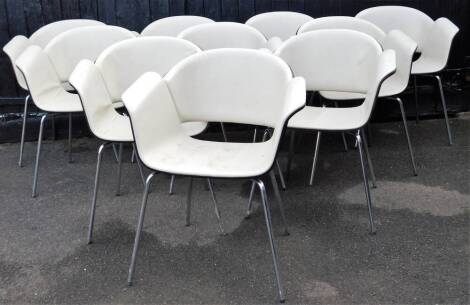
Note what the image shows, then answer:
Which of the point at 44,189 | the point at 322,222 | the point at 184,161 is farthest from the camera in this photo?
the point at 44,189

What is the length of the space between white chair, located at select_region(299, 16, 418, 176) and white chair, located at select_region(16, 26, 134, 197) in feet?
4.32

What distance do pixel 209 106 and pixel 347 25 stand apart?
5.17ft

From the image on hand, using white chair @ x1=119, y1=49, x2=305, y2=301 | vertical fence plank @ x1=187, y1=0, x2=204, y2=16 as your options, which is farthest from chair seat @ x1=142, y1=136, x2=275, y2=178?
vertical fence plank @ x1=187, y1=0, x2=204, y2=16

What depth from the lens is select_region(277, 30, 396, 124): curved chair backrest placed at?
3.13 metres

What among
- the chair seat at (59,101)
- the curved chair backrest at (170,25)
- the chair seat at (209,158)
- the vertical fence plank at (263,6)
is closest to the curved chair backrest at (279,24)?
the curved chair backrest at (170,25)

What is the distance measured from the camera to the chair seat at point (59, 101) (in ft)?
11.0

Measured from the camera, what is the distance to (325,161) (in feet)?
12.8

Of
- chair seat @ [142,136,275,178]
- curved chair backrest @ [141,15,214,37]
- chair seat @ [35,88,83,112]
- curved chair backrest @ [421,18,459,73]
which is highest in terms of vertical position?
curved chair backrest @ [141,15,214,37]

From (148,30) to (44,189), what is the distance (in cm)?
132

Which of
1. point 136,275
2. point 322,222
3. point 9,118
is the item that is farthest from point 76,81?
point 9,118

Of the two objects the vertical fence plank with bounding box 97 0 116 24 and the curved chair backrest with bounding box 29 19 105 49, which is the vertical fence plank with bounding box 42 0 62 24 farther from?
the curved chair backrest with bounding box 29 19 105 49

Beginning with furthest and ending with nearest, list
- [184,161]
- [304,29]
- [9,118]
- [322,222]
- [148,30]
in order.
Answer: [9,118] < [148,30] < [304,29] < [322,222] < [184,161]

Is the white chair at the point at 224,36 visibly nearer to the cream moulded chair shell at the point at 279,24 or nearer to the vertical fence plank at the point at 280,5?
the cream moulded chair shell at the point at 279,24

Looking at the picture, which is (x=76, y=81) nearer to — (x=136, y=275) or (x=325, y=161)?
(x=136, y=275)
